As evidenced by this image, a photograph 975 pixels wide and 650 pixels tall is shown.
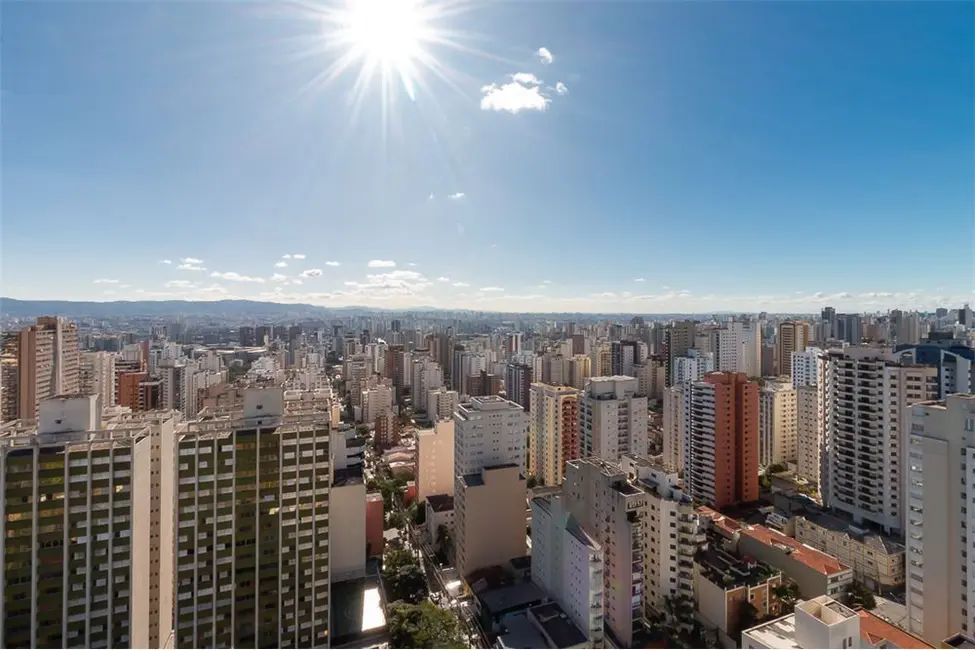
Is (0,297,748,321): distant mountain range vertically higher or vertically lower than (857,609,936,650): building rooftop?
higher

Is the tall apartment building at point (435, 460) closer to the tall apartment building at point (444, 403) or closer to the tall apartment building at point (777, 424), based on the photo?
the tall apartment building at point (444, 403)

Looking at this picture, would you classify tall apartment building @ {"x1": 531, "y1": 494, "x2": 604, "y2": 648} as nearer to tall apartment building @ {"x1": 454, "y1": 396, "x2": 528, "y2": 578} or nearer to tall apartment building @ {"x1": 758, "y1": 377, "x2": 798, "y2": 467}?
tall apartment building @ {"x1": 454, "y1": 396, "x2": 528, "y2": 578}

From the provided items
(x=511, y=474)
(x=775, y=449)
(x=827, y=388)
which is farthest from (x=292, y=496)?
(x=775, y=449)

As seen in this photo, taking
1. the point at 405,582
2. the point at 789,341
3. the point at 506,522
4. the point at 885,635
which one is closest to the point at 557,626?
the point at 506,522

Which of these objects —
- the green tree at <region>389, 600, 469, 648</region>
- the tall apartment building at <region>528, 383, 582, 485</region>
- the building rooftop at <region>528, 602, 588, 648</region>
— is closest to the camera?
the building rooftop at <region>528, 602, 588, 648</region>

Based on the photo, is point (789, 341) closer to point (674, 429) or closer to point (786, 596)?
point (674, 429)

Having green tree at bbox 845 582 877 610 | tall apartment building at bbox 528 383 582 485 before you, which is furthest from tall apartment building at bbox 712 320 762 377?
green tree at bbox 845 582 877 610

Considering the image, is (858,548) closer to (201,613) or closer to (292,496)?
(292,496)
